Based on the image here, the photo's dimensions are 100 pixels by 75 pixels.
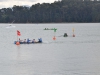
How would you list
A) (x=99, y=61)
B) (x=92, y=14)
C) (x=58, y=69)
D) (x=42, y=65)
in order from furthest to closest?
Result: (x=92, y=14), (x=99, y=61), (x=42, y=65), (x=58, y=69)

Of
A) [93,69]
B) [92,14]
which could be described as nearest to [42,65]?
[93,69]

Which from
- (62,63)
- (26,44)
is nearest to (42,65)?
(62,63)

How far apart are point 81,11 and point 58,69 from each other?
528 ft

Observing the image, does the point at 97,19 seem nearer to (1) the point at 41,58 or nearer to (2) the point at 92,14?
(2) the point at 92,14

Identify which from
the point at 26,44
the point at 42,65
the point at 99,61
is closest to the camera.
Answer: the point at 42,65

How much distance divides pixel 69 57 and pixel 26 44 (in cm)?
2074

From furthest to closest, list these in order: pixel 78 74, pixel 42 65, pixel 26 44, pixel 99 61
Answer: pixel 26 44 < pixel 99 61 < pixel 42 65 < pixel 78 74

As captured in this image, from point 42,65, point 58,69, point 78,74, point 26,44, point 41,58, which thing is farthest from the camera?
point 26,44

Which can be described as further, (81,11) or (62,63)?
(81,11)

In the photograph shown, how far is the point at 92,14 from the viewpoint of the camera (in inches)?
7554

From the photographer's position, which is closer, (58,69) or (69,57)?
(58,69)

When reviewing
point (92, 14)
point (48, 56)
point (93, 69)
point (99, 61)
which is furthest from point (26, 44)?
point (92, 14)

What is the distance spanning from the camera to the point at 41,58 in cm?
4559

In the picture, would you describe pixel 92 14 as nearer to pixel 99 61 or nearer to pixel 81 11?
pixel 81 11
